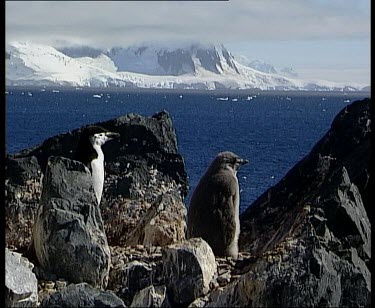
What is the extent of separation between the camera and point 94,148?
25.5 feet

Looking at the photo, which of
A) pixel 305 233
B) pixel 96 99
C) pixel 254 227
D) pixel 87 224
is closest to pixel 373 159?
pixel 305 233

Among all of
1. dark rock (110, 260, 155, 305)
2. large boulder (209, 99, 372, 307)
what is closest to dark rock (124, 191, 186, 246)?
dark rock (110, 260, 155, 305)

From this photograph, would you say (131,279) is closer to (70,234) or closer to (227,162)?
(70,234)

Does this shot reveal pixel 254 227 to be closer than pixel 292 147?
Yes

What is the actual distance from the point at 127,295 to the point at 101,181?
2.31 meters

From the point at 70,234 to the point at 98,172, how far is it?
2322 millimetres

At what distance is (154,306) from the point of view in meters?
4.63

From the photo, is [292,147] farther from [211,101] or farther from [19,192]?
[211,101]

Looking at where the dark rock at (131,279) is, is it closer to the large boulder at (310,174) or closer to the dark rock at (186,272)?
the dark rock at (186,272)

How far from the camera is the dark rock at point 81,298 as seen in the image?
176 inches

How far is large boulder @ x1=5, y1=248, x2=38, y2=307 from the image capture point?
179 inches

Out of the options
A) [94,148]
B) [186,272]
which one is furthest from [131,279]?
[94,148]

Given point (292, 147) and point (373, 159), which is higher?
point (373, 159)
